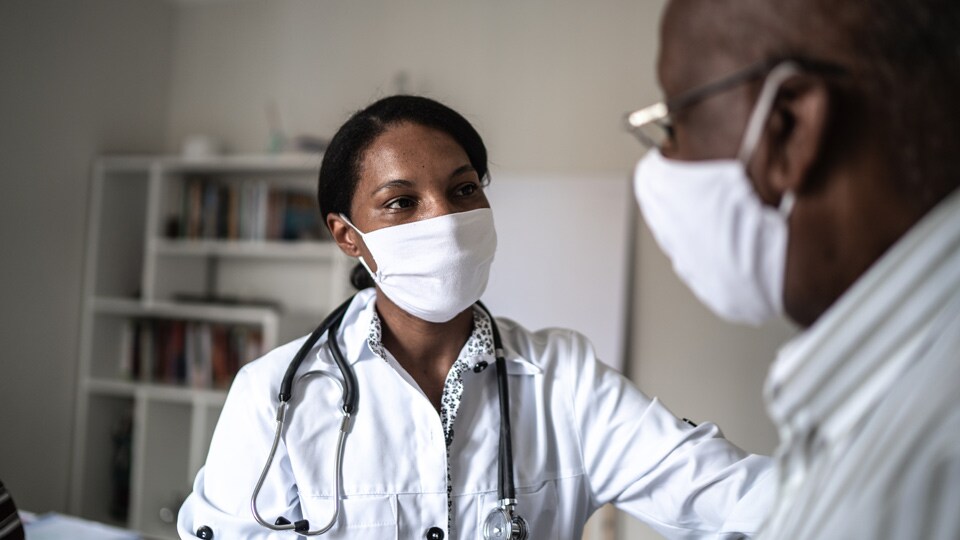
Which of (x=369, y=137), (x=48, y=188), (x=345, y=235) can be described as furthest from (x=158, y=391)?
(x=369, y=137)

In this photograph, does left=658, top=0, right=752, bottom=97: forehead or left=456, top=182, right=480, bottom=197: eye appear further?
left=456, top=182, right=480, bottom=197: eye

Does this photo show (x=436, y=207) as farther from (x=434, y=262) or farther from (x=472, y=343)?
(x=472, y=343)

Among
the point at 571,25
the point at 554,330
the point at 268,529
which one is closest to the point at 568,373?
the point at 554,330

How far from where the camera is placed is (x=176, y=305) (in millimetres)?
3338

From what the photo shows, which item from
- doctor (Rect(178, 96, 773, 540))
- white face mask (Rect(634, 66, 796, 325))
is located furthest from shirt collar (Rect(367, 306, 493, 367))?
white face mask (Rect(634, 66, 796, 325))

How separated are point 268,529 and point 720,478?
744mm

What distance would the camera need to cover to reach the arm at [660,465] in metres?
1.14

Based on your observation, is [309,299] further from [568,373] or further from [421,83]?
[568,373]

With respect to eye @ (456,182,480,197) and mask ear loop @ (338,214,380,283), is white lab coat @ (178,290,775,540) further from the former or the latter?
eye @ (456,182,480,197)

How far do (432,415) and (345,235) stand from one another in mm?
435

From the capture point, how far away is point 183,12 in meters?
3.90

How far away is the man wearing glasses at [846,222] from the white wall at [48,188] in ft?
10.9

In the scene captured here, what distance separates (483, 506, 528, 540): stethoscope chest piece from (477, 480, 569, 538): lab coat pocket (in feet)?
0.15

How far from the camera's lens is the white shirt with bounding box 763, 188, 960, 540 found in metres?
0.48
